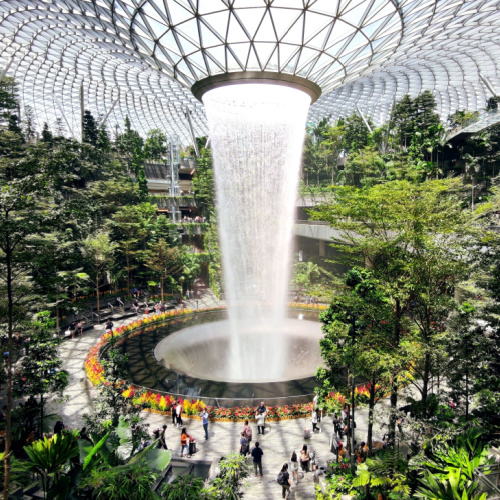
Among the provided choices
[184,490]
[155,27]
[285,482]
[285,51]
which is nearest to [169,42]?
[155,27]

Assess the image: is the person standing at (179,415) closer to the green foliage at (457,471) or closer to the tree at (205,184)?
the green foliage at (457,471)

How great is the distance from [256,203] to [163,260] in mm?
12177

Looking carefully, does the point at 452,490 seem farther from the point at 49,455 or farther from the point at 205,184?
the point at 205,184

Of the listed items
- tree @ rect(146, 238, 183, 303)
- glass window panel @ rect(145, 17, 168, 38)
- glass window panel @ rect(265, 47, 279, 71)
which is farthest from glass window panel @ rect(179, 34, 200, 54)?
tree @ rect(146, 238, 183, 303)

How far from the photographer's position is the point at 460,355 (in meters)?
→ 10.5

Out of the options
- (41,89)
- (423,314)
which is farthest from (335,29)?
(41,89)

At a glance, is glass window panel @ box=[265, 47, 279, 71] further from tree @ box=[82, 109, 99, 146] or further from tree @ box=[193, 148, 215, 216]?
tree @ box=[82, 109, 99, 146]

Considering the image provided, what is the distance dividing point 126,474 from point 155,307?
2726cm

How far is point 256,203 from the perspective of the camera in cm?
3559

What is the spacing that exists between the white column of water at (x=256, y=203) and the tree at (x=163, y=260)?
23.5ft

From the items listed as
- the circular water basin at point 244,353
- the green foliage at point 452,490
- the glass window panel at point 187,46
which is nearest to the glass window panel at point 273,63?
the glass window panel at point 187,46

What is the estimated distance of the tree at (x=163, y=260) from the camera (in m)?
38.0

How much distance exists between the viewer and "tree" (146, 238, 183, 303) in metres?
38.0

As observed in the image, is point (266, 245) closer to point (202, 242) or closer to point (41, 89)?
point (202, 242)
